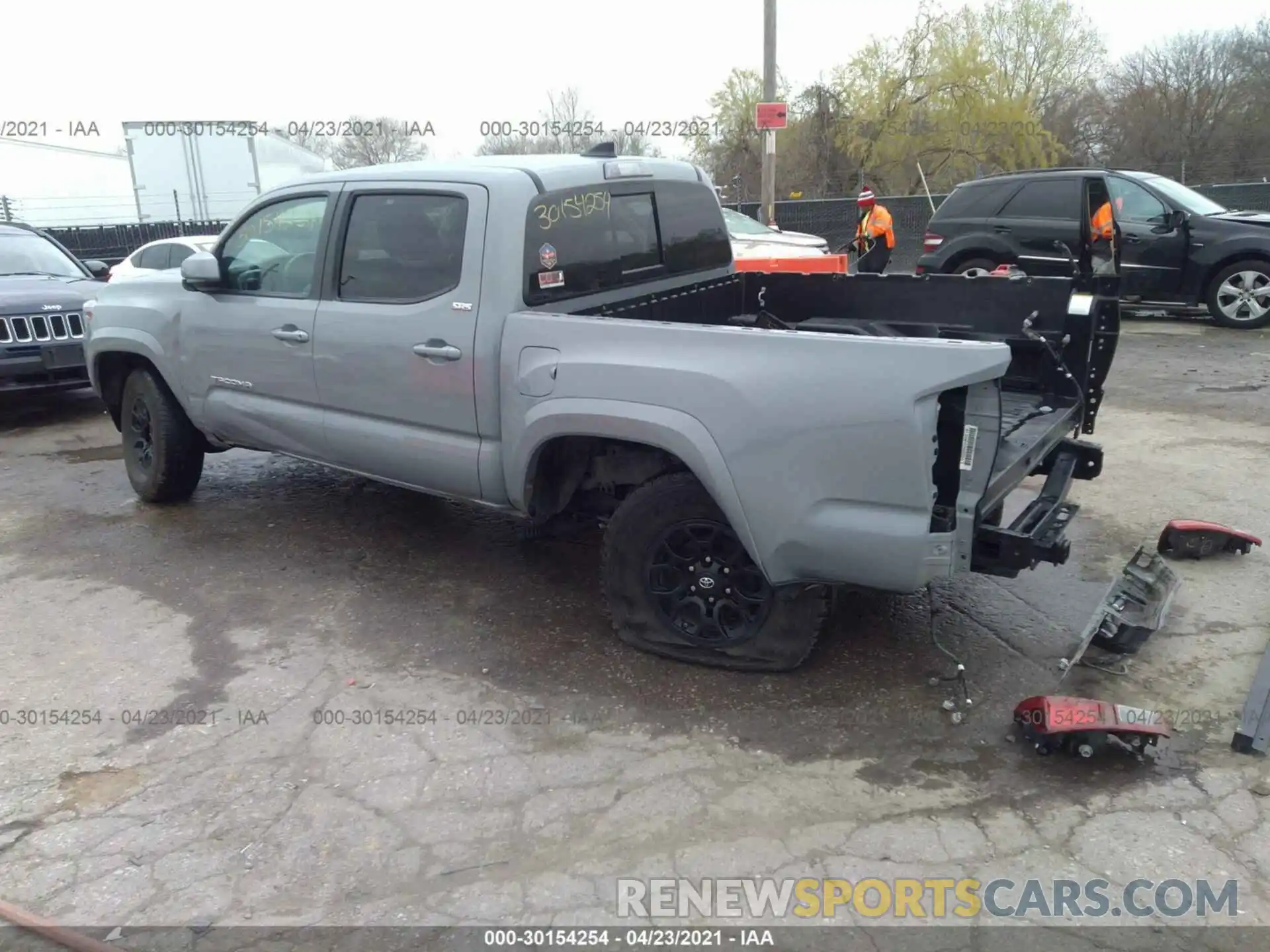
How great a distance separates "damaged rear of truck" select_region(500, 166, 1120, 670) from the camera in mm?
3023

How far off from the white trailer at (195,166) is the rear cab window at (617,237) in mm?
17639

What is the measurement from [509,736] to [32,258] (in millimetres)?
8397

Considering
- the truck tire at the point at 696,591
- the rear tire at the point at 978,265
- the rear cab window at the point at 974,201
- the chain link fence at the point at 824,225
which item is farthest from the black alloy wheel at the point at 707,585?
the chain link fence at the point at 824,225

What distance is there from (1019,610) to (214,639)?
3545mm

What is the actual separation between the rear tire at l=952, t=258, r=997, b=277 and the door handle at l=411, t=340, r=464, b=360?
8503mm

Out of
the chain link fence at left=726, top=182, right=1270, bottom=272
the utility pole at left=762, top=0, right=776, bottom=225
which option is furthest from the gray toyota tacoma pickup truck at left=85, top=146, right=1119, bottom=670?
the chain link fence at left=726, top=182, right=1270, bottom=272

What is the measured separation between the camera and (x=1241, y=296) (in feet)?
34.3

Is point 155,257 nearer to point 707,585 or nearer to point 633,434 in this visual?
point 633,434

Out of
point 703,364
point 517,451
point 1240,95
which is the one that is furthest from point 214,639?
point 1240,95

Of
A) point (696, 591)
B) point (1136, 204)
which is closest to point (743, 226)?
point (1136, 204)

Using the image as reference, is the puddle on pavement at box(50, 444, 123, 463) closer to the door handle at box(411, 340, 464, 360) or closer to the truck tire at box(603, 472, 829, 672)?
the door handle at box(411, 340, 464, 360)

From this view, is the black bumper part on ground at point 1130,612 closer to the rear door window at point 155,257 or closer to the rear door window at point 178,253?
the rear door window at point 178,253

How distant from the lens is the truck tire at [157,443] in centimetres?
557

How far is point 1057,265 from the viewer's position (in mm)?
4938
